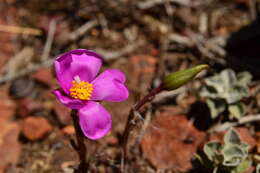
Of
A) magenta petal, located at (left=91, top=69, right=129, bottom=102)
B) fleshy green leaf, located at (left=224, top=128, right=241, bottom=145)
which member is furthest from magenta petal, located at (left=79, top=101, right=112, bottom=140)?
fleshy green leaf, located at (left=224, top=128, right=241, bottom=145)

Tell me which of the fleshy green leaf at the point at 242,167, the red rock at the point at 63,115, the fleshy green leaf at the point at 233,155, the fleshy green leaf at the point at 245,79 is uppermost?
the fleshy green leaf at the point at 245,79

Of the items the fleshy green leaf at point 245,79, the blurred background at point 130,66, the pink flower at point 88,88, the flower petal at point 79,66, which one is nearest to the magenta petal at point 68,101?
the pink flower at point 88,88

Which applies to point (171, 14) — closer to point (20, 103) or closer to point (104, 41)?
point (104, 41)

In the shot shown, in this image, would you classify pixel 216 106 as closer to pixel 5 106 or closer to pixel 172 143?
pixel 172 143

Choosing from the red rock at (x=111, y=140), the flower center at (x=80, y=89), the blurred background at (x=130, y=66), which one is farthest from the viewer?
the red rock at (x=111, y=140)

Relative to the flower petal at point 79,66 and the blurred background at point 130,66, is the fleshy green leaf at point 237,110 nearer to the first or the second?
the blurred background at point 130,66

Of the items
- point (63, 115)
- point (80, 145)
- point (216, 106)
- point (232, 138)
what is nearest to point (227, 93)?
point (216, 106)

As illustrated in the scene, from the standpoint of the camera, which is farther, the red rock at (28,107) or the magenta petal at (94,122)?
the red rock at (28,107)

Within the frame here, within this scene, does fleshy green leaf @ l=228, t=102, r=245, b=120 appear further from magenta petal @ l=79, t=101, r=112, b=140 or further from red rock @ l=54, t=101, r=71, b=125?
red rock @ l=54, t=101, r=71, b=125

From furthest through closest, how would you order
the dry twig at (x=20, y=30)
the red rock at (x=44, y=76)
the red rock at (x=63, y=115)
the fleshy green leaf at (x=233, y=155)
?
the dry twig at (x=20, y=30)
the red rock at (x=44, y=76)
the red rock at (x=63, y=115)
the fleshy green leaf at (x=233, y=155)
